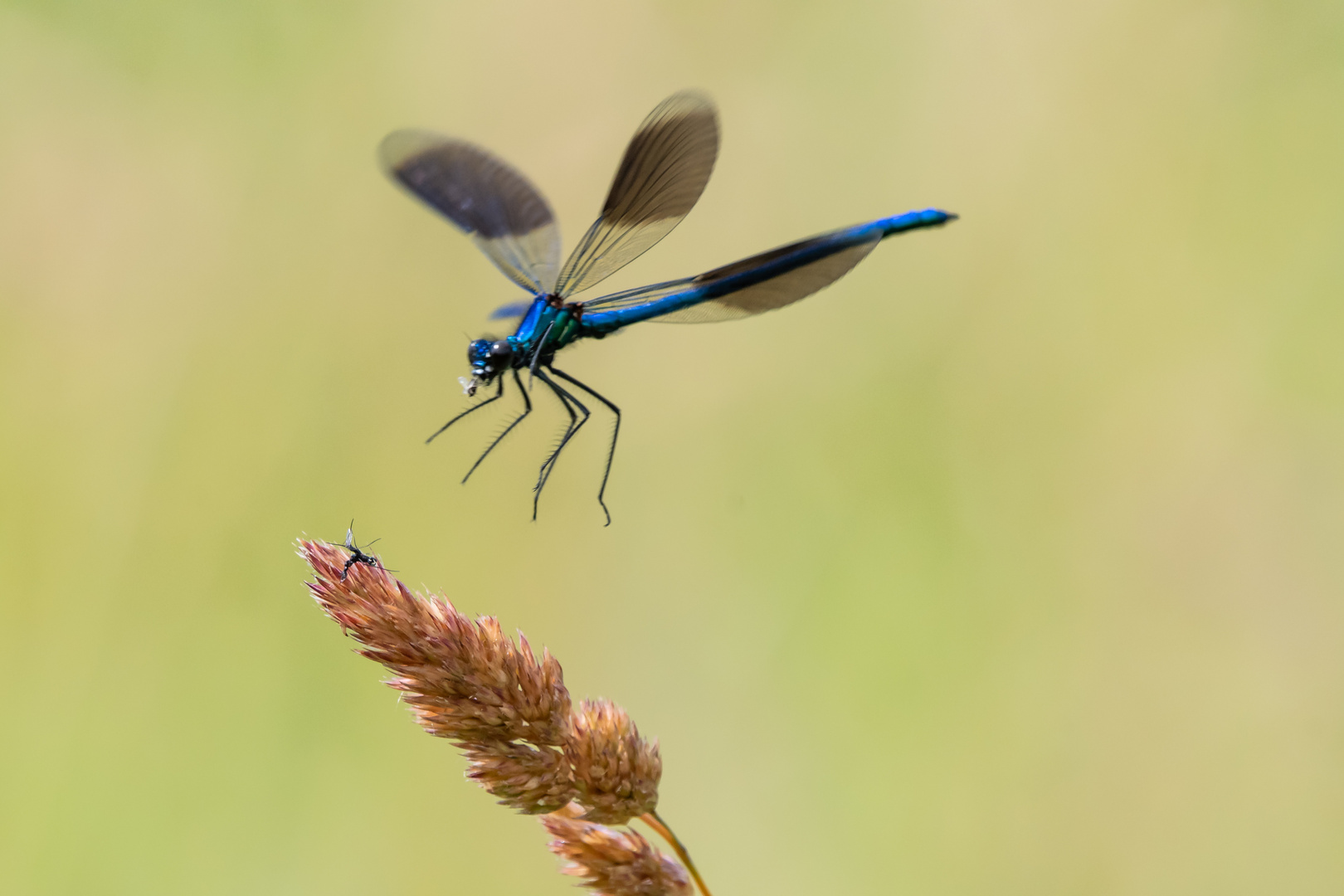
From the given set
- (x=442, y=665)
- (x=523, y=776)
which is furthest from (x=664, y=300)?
(x=523, y=776)

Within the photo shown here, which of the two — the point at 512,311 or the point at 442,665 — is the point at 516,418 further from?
the point at 442,665

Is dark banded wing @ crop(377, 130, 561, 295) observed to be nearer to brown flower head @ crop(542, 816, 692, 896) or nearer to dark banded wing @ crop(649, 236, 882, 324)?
dark banded wing @ crop(649, 236, 882, 324)

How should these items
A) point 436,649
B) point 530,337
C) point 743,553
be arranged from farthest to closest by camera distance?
point 743,553, point 530,337, point 436,649

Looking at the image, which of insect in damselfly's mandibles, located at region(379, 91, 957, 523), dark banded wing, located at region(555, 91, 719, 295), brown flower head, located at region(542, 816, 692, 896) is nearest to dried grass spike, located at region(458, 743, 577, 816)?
brown flower head, located at region(542, 816, 692, 896)

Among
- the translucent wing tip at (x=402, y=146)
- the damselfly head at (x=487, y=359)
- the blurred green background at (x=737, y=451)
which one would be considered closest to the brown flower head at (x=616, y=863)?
the damselfly head at (x=487, y=359)

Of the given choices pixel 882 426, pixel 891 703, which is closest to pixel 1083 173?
pixel 882 426

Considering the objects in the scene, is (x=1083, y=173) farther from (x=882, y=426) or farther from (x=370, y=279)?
(x=370, y=279)
